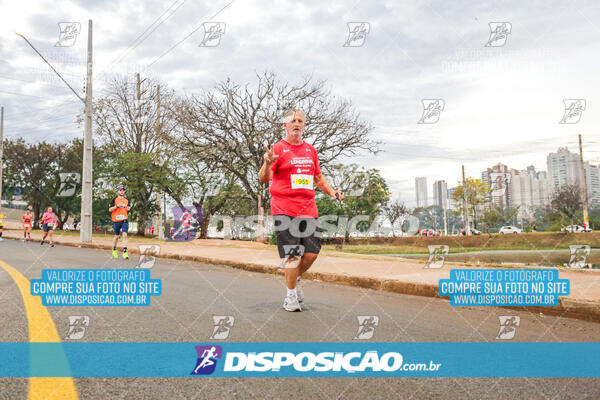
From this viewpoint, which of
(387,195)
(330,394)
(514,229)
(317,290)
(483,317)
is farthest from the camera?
(514,229)

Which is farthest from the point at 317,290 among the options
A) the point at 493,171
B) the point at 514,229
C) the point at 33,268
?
the point at 514,229

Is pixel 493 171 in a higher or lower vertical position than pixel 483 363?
higher

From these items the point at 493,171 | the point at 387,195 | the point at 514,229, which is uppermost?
the point at 493,171

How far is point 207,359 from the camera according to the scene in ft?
8.96

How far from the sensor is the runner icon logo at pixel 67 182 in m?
42.8

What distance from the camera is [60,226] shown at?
4600cm

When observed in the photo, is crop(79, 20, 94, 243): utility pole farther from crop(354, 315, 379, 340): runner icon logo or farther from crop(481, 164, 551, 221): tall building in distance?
crop(481, 164, 551, 221): tall building in distance

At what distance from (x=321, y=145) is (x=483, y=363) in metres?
19.8

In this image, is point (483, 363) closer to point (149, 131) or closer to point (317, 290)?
point (317, 290)

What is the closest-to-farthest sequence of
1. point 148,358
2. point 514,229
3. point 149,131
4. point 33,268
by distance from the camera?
point 148,358 → point 33,268 → point 149,131 → point 514,229

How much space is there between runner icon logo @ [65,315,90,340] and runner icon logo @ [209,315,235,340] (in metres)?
0.99

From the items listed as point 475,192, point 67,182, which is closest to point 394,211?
point 475,192

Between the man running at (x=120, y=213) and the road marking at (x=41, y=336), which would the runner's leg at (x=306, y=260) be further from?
the man running at (x=120, y=213)

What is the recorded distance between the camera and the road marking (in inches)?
85.4
